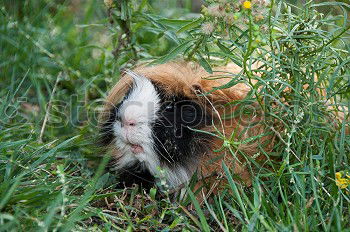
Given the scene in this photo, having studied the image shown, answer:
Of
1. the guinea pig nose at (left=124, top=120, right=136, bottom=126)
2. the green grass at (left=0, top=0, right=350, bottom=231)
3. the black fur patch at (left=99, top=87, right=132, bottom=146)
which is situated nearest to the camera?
the green grass at (left=0, top=0, right=350, bottom=231)

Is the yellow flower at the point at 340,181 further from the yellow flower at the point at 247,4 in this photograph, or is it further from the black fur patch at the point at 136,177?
the black fur patch at the point at 136,177

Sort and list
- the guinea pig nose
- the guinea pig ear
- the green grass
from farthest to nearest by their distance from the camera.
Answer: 1. the guinea pig ear
2. the guinea pig nose
3. the green grass

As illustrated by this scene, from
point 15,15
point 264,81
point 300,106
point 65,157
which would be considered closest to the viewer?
point 264,81

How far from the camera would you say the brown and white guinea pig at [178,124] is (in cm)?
195

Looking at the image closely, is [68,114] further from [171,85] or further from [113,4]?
[171,85]

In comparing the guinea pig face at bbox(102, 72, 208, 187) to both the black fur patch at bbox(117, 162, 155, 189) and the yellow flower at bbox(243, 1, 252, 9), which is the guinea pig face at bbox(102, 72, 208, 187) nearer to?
the black fur patch at bbox(117, 162, 155, 189)

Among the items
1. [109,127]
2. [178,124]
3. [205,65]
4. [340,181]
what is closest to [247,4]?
[205,65]

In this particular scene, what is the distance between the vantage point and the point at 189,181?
6.67ft

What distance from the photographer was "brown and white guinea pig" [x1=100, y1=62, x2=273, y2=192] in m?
1.95

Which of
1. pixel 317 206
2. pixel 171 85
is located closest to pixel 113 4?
pixel 171 85

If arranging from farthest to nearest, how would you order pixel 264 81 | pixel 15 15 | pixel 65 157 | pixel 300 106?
pixel 15 15, pixel 65 157, pixel 300 106, pixel 264 81

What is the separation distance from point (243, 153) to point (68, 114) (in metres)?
1.23

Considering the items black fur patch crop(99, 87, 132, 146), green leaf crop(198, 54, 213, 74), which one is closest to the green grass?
green leaf crop(198, 54, 213, 74)

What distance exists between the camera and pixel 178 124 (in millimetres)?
1983
